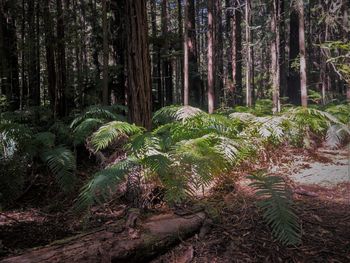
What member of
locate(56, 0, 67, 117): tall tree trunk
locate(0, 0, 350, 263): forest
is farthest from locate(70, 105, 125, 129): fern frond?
locate(56, 0, 67, 117): tall tree trunk

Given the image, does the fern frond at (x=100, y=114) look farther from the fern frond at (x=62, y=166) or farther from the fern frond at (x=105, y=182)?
the fern frond at (x=105, y=182)

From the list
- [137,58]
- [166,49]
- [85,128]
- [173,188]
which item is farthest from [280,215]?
[166,49]

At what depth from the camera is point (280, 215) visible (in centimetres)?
354

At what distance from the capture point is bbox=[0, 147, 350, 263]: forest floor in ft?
11.1

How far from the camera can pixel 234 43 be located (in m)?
18.5

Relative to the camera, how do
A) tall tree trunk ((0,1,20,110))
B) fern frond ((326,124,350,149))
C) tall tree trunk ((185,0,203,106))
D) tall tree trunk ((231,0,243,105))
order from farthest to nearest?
1. tall tree trunk ((231,0,243,105))
2. tall tree trunk ((185,0,203,106))
3. tall tree trunk ((0,1,20,110))
4. fern frond ((326,124,350,149))

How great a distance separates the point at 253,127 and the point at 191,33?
11.1m

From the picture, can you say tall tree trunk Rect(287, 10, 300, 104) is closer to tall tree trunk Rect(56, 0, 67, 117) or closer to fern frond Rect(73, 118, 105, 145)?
tall tree trunk Rect(56, 0, 67, 117)

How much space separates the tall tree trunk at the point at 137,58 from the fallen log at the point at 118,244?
226 cm

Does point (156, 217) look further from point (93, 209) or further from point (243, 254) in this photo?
point (93, 209)

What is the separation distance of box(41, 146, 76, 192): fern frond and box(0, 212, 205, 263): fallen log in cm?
291

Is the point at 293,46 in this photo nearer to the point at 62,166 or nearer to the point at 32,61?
the point at 32,61

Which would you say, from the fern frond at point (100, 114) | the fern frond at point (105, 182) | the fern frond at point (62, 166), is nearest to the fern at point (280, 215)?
the fern frond at point (105, 182)

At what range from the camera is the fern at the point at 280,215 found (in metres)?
3.38
